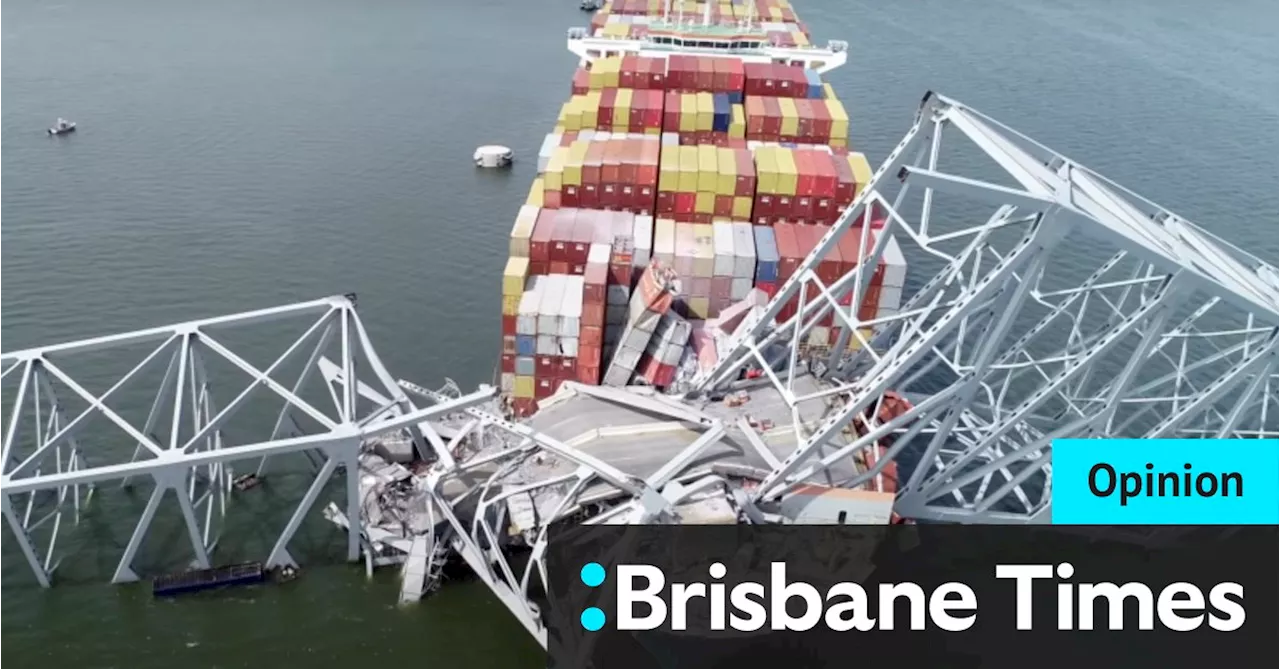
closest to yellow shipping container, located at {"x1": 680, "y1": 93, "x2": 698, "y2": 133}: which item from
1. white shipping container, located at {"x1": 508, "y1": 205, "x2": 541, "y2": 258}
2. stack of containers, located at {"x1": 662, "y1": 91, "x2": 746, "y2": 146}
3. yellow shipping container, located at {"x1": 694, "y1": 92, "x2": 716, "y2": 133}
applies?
stack of containers, located at {"x1": 662, "y1": 91, "x2": 746, "y2": 146}

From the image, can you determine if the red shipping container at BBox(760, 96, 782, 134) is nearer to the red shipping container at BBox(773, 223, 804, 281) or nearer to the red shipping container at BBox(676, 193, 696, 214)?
the red shipping container at BBox(773, 223, 804, 281)

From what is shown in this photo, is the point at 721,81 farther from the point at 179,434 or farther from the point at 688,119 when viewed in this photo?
the point at 179,434

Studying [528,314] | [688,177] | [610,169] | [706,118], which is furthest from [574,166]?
[706,118]

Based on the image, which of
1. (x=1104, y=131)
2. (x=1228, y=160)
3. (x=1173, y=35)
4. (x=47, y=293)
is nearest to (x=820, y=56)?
(x=1104, y=131)

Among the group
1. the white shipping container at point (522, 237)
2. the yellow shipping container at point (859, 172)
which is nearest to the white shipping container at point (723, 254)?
the yellow shipping container at point (859, 172)

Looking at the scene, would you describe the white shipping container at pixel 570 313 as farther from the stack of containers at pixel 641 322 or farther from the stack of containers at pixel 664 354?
the stack of containers at pixel 664 354

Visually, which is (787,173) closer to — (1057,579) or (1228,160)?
(1057,579)
